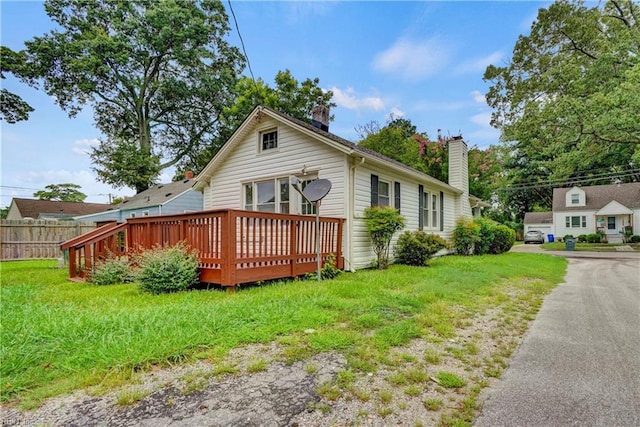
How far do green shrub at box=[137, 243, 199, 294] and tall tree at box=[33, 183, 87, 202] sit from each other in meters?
47.8

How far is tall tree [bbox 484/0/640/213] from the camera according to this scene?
556 inches

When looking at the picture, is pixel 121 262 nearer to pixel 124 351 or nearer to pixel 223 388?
pixel 124 351

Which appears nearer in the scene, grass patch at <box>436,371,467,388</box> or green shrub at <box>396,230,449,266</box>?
grass patch at <box>436,371,467,388</box>

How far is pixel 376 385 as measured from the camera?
2322 mm

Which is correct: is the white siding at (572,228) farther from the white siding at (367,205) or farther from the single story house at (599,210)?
the white siding at (367,205)

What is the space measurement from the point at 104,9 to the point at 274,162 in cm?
2184

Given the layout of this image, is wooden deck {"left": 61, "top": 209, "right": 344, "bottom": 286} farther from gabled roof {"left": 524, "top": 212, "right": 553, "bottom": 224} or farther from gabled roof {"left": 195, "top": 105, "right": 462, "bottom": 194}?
gabled roof {"left": 524, "top": 212, "right": 553, "bottom": 224}

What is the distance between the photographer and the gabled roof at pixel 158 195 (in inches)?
765

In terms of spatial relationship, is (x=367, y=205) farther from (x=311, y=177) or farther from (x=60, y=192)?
(x=60, y=192)

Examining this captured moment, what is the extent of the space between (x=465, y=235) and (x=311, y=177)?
25.8ft

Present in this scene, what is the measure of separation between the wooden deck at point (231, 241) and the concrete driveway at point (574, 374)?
418cm

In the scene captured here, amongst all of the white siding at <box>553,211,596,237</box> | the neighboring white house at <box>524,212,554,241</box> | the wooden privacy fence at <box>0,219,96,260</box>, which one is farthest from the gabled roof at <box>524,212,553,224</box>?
the wooden privacy fence at <box>0,219,96,260</box>

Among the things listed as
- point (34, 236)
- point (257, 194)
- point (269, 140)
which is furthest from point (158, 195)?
point (269, 140)

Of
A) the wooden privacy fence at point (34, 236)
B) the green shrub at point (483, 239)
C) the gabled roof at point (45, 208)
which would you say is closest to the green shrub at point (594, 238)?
the green shrub at point (483, 239)
